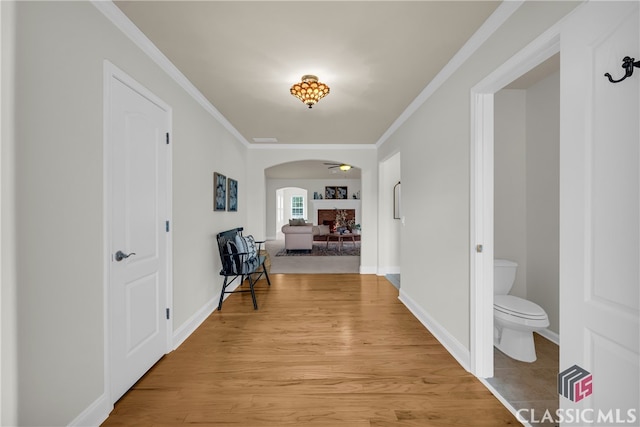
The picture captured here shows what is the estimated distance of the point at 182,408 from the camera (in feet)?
5.70

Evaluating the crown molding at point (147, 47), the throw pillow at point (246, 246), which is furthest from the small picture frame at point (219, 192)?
the crown molding at point (147, 47)

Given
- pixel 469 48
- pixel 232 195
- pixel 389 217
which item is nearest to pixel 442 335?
pixel 469 48

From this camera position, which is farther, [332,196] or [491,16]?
[332,196]

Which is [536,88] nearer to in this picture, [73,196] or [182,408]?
[73,196]

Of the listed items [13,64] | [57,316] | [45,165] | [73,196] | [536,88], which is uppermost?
[536,88]

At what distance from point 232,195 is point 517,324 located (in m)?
3.73

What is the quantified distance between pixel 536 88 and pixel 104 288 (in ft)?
13.0

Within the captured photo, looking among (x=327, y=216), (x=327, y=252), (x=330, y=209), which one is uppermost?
(x=330, y=209)

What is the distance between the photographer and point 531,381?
1958mm

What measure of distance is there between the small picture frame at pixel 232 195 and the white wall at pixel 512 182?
11.2 feet

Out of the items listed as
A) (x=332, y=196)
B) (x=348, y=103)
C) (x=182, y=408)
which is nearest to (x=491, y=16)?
(x=348, y=103)

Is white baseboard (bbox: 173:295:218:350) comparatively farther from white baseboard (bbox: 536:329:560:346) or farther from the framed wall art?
the framed wall art

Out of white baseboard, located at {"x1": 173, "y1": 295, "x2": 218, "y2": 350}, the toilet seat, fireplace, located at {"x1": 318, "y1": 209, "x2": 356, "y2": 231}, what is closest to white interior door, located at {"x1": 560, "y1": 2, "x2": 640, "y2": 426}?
the toilet seat

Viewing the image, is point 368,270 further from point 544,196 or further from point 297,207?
point 297,207
